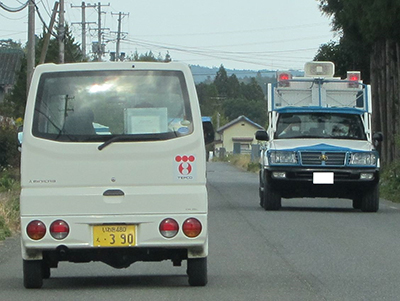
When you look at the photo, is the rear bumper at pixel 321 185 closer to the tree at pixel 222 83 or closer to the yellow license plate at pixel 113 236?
the yellow license plate at pixel 113 236

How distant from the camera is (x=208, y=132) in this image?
9.38 metres

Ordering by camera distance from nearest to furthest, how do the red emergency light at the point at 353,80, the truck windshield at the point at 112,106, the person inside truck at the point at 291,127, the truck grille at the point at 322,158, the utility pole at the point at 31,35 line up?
the truck windshield at the point at 112,106 → the truck grille at the point at 322,158 → the person inside truck at the point at 291,127 → the red emergency light at the point at 353,80 → the utility pole at the point at 31,35

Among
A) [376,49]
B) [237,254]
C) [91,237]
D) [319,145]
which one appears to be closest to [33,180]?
[91,237]

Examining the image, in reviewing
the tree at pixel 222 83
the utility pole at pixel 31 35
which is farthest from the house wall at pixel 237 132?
the utility pole at pixel 31 35

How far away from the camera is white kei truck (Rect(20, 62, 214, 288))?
8648mm

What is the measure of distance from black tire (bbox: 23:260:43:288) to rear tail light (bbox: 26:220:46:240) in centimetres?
40

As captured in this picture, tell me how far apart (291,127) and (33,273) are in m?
10.9

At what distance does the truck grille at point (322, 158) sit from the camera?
60.1ft

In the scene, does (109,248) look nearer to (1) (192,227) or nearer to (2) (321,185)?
(1) (192,227)

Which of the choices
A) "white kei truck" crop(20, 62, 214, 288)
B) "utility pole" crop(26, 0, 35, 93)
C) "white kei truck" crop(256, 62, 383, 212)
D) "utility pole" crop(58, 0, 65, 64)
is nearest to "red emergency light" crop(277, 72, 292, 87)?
"white kei truck" crop(256, 62, 383, 212)

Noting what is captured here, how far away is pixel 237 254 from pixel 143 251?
3529 millimetres

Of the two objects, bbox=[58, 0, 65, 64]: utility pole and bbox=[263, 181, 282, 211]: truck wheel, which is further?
bbox=[58, 0, 65, 64]: utility pole

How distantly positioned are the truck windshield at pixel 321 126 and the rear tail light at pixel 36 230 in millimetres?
11018

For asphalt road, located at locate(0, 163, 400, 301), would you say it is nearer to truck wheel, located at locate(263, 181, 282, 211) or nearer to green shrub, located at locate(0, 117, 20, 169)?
truck wheel, located at locate(263, 181, 282, 211)
